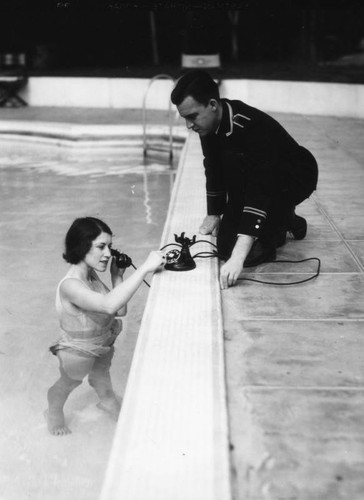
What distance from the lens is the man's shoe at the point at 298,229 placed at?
3420 mm

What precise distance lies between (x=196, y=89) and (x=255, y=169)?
1.40 ft

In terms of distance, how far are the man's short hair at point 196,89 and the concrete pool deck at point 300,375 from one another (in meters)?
0.84

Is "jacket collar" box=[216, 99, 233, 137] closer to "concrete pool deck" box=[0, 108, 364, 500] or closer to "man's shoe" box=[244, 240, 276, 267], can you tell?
"man's shoe" box=[244, 240, 276, 267]

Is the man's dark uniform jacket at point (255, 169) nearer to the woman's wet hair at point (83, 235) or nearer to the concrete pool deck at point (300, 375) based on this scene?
the concrete pool deck at point (300, 375)

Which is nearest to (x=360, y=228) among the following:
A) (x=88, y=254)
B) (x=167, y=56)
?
(x=88, y=254)

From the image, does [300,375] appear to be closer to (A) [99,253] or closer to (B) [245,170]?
(A) [99,253]

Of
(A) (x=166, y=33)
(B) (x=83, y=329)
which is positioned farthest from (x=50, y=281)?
(A) (x=166, y=33)

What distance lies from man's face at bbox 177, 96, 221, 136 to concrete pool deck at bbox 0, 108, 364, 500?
28.2 inches

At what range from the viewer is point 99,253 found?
2.63 metres

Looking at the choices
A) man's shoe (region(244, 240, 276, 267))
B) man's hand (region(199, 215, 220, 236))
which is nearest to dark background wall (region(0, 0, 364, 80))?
man's hand (region(199, 215, 220, 236))

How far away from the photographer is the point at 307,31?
12.4m

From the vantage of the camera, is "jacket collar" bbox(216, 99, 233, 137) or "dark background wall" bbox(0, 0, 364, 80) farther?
"dark background wall" bbox(0, 0, 364, 80)

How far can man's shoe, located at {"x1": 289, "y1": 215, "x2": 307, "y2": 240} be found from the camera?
3420mm

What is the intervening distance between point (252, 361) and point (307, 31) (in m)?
11.6
